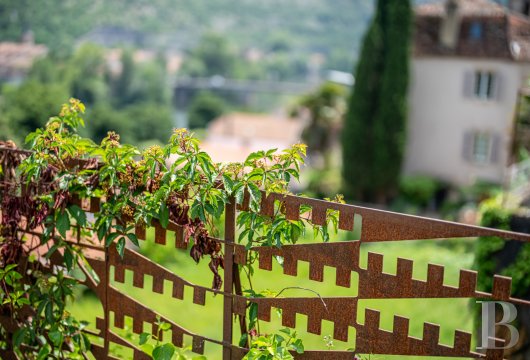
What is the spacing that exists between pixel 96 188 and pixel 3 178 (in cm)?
56

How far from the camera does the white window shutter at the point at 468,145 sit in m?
20.3

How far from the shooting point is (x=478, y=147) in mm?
20422

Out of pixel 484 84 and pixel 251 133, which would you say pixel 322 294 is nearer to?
pixel 484 84

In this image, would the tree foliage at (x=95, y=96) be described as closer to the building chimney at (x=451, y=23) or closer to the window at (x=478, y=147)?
the building chimney at (x=451, y=23)

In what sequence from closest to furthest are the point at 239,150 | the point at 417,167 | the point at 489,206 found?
the point at 489,206
the point at 417,167
the point at 239,150

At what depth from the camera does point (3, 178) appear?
3.17m

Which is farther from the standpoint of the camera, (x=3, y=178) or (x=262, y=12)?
(x=262, y=12)

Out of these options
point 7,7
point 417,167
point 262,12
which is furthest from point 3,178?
point 262,12

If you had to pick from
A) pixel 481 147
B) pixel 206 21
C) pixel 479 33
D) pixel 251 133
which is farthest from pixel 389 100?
pixel 206 21

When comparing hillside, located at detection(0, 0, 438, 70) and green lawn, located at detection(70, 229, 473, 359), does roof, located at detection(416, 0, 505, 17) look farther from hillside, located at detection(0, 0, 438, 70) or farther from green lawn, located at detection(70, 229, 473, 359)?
hillside, located at detection(0, 0, 438, 70)

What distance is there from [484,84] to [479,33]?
62.6 inches

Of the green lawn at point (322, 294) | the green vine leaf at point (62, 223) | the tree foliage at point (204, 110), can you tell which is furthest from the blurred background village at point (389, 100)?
the tree foliage at point (204, 110)

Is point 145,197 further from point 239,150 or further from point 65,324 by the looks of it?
point 239,150

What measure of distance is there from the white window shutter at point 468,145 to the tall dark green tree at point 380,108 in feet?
6.89
